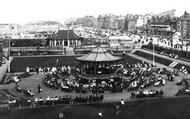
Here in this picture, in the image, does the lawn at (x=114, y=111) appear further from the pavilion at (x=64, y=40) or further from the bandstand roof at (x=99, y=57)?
the pavilion at (x=64, y=40)

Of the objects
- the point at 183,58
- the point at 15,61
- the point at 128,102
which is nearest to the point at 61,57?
the point at 15,61

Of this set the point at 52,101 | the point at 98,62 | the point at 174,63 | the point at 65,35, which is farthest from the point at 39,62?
the point at 52,101

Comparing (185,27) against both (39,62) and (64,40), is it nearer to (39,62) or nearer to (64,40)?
(64,40)

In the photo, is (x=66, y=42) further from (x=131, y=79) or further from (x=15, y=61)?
(x=131, y=79)

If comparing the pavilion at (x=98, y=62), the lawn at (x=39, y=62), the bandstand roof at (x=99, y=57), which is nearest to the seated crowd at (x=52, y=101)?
the pavilion at (x=98, y=62)

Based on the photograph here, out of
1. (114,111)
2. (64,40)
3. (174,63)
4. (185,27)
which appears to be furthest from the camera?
(185,27)

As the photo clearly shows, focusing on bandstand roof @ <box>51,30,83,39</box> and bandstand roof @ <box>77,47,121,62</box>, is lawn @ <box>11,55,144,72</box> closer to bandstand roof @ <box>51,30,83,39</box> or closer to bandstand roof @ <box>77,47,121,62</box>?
bandstand roof @ <box>77,47,121,62</box>
